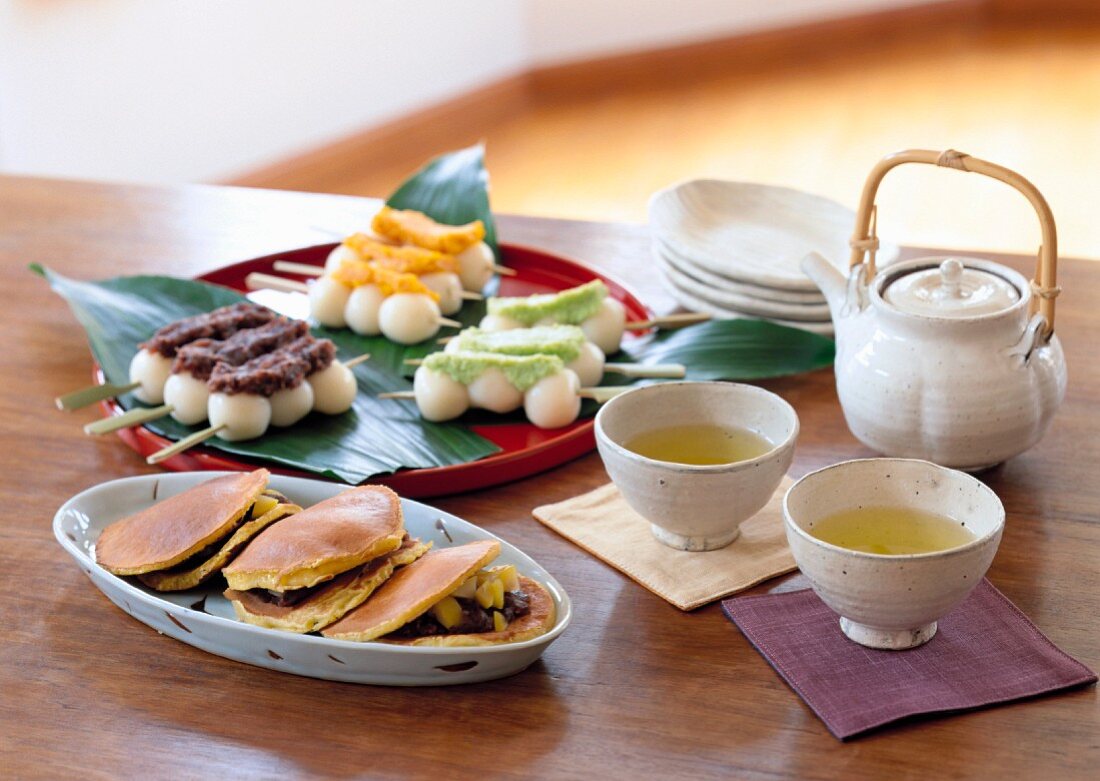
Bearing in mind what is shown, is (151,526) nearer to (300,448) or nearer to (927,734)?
(300,448)

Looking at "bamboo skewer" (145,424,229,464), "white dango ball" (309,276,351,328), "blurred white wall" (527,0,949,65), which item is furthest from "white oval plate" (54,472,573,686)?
"blurred white wall" (527,0,949,65)

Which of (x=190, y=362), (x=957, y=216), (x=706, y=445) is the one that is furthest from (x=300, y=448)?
(x=957, y=216)

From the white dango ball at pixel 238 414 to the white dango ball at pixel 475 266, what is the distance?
50 centimetres

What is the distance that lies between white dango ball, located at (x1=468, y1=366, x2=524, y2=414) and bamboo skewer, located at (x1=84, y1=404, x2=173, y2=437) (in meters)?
0.35

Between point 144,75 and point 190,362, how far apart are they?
3017 mm

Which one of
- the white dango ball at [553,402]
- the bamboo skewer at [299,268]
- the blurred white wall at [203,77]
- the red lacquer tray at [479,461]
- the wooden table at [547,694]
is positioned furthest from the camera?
the blurred white wall at [203,77]

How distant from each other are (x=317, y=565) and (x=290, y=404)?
0.47 meters

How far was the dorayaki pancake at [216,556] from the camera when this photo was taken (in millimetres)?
1044

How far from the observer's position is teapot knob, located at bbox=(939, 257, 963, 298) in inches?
47.5

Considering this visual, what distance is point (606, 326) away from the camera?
1572 mm

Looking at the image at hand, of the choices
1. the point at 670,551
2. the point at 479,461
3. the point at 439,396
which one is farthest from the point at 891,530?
the point at 439,396

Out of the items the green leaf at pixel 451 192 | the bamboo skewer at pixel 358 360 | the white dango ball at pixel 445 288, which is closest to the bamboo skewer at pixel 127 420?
the bamboo skewer at pixel 358 360

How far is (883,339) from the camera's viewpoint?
123cm

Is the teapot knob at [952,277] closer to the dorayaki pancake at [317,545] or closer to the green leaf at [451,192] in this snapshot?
the dorayaki pancake at [317,545]
